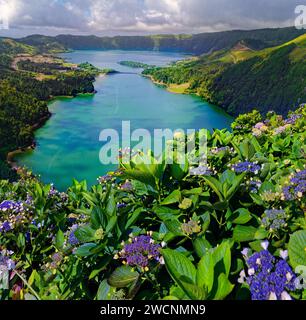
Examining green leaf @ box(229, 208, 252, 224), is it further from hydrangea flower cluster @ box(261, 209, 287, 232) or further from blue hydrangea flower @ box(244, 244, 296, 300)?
blue hydrangea flower @ box(244, 244, 296, 300)

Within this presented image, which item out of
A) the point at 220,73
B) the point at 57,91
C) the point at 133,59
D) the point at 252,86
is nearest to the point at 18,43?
the point at 133,59

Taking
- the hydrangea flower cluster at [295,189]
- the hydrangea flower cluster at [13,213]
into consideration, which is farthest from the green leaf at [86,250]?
the hydrangea flower cluster at [13,213]

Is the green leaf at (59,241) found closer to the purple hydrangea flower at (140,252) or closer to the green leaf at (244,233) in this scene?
the purple hydrangea flower at (140,252)

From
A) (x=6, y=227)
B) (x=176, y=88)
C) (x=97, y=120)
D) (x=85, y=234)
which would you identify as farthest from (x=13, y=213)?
(x=176, y=88)

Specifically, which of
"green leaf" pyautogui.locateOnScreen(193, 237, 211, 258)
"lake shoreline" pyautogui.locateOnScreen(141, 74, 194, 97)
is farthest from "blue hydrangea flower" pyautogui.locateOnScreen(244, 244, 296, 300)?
"lake shoreline" pyautogui.locateOnScreen(141, 74, 194, 97)

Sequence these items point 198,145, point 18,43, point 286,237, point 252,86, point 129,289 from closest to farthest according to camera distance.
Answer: point 129,289 < point 286,237 < point 198,145 < point 252,86 < point 18,43
